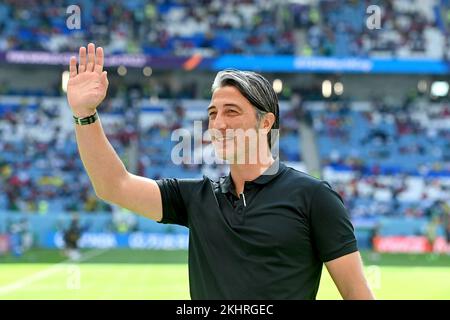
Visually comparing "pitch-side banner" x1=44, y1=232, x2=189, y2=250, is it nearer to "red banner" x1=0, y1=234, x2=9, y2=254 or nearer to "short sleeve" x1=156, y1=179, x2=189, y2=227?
"red banner" x1=0, y1=234, x2=9, y2=254

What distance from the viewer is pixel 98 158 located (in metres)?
2.67

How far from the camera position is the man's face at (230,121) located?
106 inches

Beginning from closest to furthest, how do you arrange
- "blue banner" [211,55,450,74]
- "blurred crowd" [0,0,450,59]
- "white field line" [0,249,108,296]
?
"white field line" [0,249,108,296], "blue banner" [211,55,450,74], "blurred crowd" [0,0,450,59]

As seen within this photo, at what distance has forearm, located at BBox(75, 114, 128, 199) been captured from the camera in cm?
265

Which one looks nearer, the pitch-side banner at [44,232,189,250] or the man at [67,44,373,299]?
the man at [67,44,373,299]

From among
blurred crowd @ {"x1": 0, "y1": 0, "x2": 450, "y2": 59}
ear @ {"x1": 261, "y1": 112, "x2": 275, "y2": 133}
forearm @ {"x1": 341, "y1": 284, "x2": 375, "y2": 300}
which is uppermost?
blurred crowd @ {"x1": 0, "y1": 0, "x2": 450, "y2": 59}

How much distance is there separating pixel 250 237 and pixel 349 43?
3904 centimetres

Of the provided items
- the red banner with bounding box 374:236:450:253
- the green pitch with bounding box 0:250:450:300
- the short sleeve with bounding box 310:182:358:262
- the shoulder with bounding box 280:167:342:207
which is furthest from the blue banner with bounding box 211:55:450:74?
the short sleeve with bounding box 310:182:358:262

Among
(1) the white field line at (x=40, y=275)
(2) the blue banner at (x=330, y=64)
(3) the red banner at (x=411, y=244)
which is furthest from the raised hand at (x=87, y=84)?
(2) the blue banner at (x=330, y=64)

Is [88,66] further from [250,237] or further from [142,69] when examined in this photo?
[142,69]

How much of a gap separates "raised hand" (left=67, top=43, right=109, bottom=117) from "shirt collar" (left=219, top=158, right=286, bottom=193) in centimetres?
57

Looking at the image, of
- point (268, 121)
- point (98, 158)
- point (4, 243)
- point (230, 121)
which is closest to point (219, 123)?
point (230, 121)

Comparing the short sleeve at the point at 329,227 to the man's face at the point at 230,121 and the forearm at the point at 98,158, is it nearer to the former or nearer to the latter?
the man's face at the point at 230,121

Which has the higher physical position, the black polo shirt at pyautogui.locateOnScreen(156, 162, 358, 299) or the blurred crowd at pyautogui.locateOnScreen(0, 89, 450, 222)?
the black polo shirt at pyautogui.locateOnScreen(156, 162, 358, 299)
